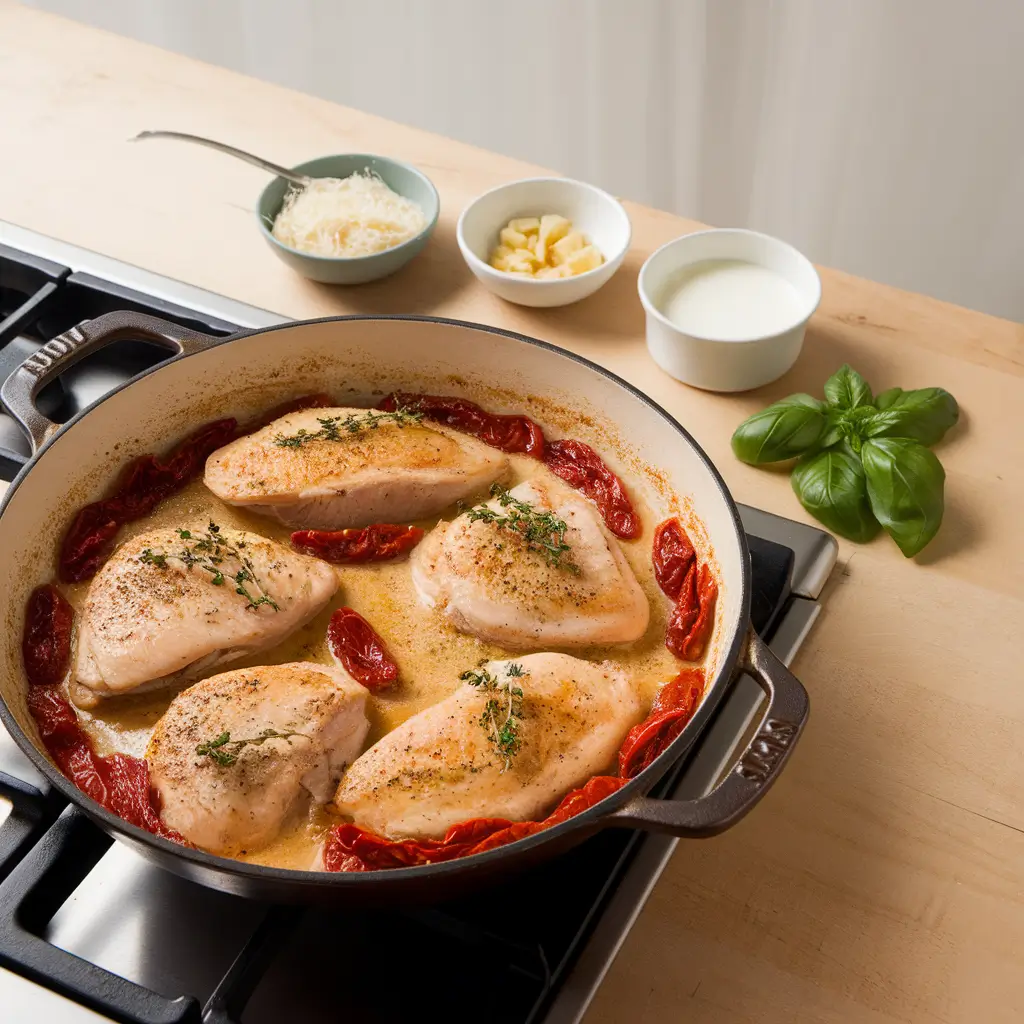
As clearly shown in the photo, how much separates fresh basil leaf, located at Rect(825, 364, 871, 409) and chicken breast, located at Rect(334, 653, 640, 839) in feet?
2.39

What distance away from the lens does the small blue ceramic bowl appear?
7.12 ft

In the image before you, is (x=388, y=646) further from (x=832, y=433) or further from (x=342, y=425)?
(x=832, y=433)

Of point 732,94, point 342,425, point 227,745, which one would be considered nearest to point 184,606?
point 227,745

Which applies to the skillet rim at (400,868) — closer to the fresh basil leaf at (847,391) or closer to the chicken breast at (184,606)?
the chicken breast at (184,606)

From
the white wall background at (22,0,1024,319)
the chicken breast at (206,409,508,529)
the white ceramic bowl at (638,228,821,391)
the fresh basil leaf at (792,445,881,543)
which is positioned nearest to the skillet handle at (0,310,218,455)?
the chicken breast at (206,409,508,529)

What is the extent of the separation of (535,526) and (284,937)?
0.71 metres

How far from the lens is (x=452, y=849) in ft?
4.40

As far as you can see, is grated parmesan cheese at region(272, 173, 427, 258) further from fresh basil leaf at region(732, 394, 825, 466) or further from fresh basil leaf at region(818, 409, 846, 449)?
fresh basil leaf at region(818, 409, 846, 449)

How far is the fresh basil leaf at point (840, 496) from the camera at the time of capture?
1.83 meters

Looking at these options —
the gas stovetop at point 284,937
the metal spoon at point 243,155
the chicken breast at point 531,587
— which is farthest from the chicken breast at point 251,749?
the metal spoon at point 243,155

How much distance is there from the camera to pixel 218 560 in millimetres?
1645

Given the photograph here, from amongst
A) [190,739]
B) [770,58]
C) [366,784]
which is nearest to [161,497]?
[190,739]

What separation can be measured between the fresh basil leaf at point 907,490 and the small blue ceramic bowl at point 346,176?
1.03 metres

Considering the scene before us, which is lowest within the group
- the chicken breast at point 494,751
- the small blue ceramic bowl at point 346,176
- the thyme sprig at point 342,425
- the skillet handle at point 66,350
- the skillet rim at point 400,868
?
the chicken breast at point 494,751
